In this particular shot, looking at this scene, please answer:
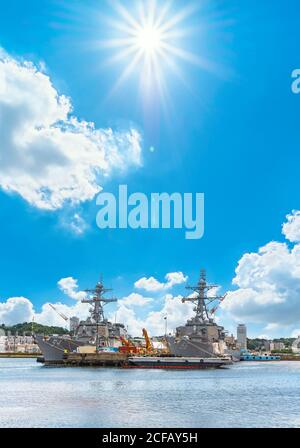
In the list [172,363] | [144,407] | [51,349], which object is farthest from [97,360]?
[144,407]

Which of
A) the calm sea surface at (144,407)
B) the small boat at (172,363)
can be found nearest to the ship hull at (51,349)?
the small boat at (172,363)

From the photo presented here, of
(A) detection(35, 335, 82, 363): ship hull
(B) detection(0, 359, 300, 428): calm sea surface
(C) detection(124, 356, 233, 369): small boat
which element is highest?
(A) detection(35, 335, 82, 363): ship hull

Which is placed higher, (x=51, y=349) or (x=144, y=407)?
(x=51, y=349)

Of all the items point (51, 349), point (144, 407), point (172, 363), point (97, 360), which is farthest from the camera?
point (51, 349)

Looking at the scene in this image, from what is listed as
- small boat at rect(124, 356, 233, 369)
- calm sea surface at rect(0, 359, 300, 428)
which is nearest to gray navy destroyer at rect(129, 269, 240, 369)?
small boat at rect(124, 356, 233, 369)

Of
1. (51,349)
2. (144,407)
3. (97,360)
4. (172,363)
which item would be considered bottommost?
(144,407)

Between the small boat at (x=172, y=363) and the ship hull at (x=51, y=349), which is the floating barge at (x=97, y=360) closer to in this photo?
the small boat at (x=172, y=363)

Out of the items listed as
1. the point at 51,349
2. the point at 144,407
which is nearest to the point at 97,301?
the point at 51,349

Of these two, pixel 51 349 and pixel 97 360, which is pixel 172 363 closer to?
pixel 97 360

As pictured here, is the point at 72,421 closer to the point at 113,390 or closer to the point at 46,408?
the point at 46,408

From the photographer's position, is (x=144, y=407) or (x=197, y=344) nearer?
(x=144, y=407)

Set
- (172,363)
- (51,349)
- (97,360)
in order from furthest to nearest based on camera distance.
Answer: (51,349) → (97,360) → (172,363)

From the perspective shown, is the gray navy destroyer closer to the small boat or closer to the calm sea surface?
the small boat
